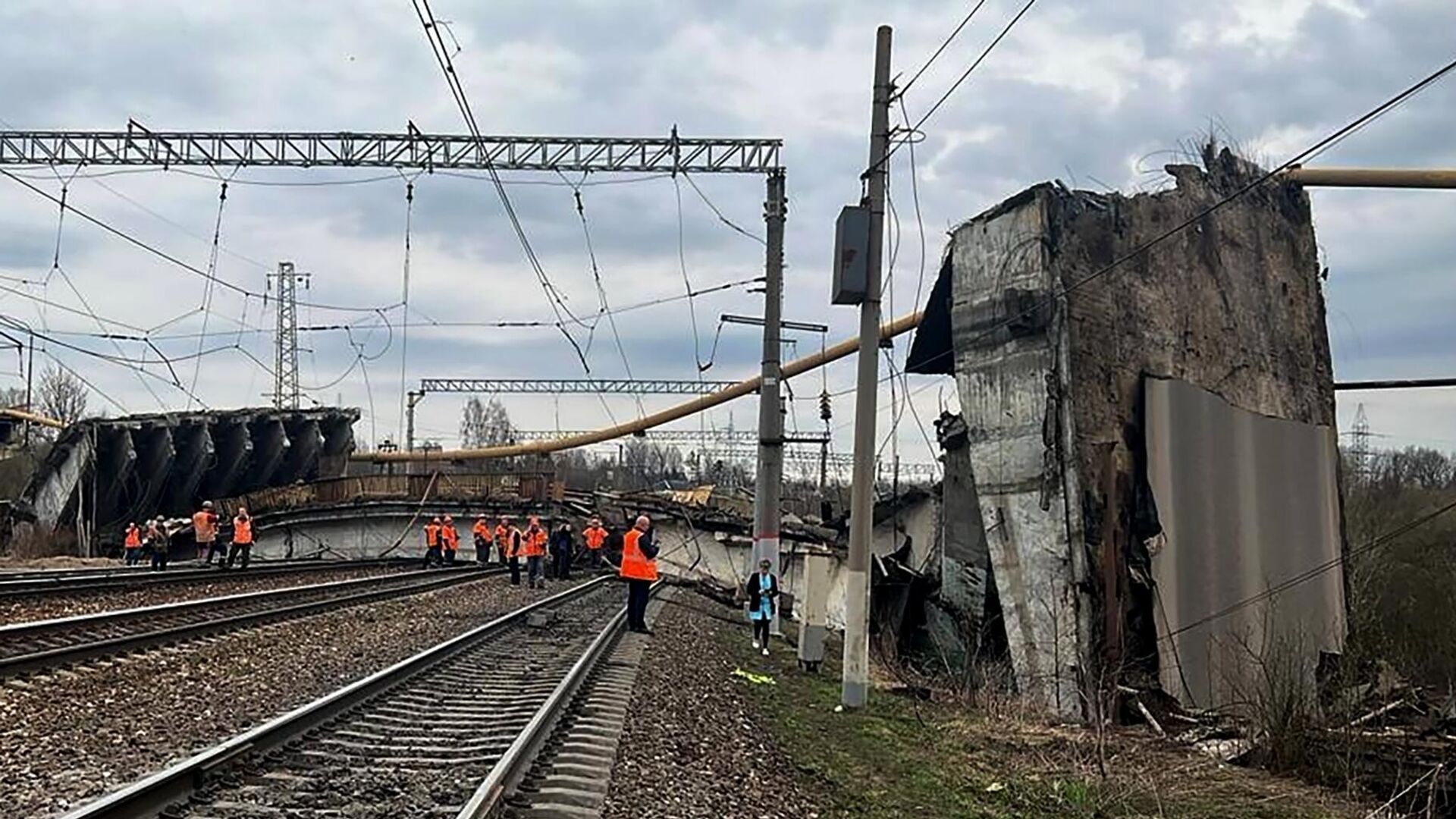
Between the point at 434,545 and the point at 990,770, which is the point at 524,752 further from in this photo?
the point at 434,545

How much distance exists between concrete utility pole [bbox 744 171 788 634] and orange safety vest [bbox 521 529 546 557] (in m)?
5.90

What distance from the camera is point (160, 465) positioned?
45906 mm

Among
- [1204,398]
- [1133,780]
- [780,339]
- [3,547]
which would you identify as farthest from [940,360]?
[3,547]

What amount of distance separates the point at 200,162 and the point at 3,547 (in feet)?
69.3

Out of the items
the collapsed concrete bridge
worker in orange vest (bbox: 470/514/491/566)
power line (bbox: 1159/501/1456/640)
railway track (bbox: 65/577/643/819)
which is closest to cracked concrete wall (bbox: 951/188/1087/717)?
power line (bbox: 1159/501/1456/640)

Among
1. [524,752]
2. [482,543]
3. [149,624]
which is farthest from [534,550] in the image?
[524,752]

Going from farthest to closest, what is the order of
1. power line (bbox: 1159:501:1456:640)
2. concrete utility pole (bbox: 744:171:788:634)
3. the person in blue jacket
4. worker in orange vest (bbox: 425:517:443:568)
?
worker in orange vest (bbox: 425:517:443:568)
concrete utility pole (bbox: 744:171:788:634)
the person in blue jacket
power line (bbox: 1159:501:1456:640)

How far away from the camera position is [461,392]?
61.6 metres

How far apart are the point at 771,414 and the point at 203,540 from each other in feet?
50.5

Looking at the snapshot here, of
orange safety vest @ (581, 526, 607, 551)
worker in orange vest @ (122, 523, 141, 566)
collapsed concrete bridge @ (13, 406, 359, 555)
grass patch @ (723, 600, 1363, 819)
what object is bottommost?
grass patch @ (723, 600, 1363, 819)

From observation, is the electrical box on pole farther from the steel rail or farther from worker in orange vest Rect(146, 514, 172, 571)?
worker in orange vest Rect(146, 514, 172, 571)

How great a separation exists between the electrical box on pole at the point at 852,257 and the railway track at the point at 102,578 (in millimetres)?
11603

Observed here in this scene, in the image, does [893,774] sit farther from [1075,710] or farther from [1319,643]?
[1319,643]

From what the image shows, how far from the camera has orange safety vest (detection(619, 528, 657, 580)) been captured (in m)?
16.4
